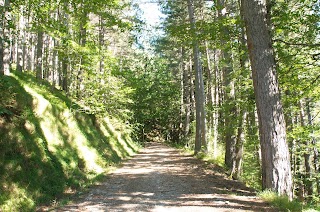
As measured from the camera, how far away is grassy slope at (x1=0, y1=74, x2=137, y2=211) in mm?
6105

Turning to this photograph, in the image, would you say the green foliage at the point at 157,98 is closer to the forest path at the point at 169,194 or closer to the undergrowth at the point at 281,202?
the forest path at the point at 169,194

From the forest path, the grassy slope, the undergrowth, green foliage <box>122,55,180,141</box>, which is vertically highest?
green foliage <box>122,55,180,141</box>

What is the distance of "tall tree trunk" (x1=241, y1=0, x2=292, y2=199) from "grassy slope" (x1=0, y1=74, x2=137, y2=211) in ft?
16.7

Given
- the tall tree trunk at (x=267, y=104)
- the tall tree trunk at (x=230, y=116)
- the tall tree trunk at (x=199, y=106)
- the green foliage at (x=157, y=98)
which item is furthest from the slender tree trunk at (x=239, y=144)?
the green foliage at (x=157, y=98)

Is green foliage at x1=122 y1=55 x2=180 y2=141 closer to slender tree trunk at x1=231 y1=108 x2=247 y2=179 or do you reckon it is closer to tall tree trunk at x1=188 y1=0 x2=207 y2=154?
tall tree trunk at x1=188 y1=0 x2=207 y2=154

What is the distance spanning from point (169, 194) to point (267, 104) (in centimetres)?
348

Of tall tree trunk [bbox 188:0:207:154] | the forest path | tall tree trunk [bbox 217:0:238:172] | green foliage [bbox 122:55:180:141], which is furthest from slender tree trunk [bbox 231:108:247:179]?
green foliage [bbox 122:55:180:141]

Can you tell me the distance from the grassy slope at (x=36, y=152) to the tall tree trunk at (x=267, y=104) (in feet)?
16.7

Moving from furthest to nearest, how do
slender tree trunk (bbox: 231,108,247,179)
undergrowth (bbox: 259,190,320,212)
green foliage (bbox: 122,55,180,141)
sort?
green foliage (bbox: 122,55,180,141)
slender tree trunk (bbox: 231,108,247,179)
undergrowth (bbox: 259,190,320,212)

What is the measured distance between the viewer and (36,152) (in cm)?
752

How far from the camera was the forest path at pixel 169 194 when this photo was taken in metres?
6.40

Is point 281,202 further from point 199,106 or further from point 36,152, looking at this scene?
point 199,106

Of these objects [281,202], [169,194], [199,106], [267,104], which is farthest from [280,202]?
[199,106]

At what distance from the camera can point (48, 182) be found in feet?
23.6
